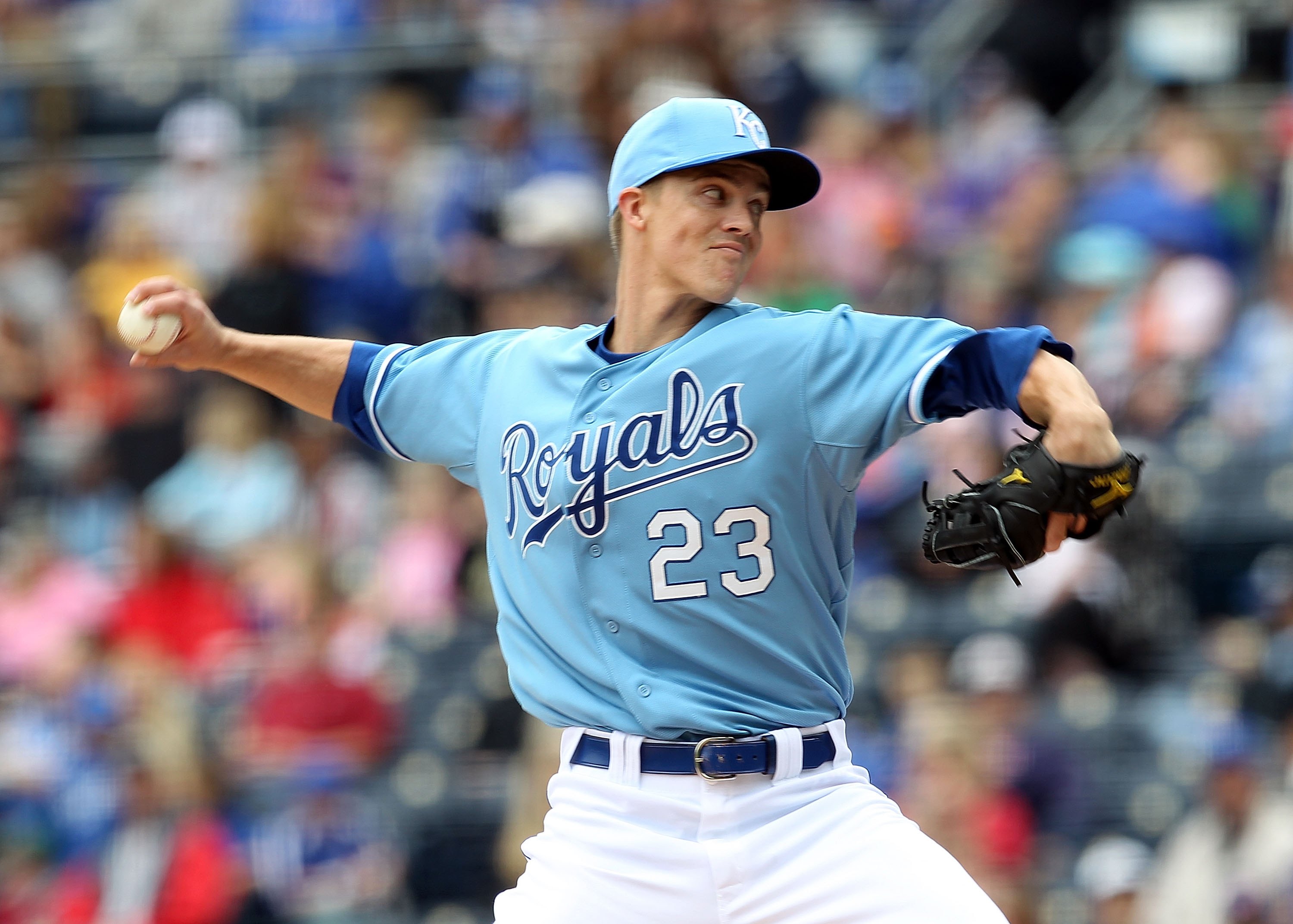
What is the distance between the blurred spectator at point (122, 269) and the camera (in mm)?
10016

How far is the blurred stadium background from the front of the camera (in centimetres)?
673

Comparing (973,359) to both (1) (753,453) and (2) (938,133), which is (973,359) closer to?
(1) (753,453)

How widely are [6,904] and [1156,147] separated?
20.6 feet

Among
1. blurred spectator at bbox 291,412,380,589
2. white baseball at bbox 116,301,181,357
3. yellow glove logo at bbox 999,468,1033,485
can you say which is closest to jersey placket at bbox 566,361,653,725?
yellow glove logo at bbox 999,468,1033,485

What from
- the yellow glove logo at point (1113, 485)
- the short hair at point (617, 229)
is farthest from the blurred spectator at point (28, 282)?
the yellow glove logo at point (1113, 485)

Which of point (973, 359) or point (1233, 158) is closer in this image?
point (973, 359)

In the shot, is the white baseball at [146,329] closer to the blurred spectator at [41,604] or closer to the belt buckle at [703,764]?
the belt buckle at [703,764]

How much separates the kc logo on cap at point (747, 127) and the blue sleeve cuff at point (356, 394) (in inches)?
38.2

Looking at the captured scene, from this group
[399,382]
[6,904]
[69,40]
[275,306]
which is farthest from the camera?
[69,40]

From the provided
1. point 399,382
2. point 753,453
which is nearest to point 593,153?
point 399,382

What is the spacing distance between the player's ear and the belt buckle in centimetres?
101

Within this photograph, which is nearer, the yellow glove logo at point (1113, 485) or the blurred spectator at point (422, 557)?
the yellow glove logo at point (1113, 485)

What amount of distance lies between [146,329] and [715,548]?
48.6 inches

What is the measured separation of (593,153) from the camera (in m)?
9.66
